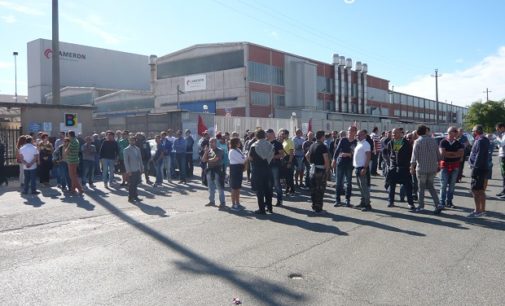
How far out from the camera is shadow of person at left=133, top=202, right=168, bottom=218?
9.79m

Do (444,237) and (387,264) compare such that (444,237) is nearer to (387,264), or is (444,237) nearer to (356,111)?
(387,264)

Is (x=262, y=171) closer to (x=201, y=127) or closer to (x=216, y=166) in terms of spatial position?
(x=216, y=166)

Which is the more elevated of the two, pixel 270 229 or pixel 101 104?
pixel 101 104

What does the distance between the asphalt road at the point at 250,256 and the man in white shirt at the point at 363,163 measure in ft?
1.15

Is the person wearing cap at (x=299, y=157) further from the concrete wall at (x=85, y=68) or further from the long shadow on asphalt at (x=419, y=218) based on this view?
the concrete wall at (x=85, y=68)

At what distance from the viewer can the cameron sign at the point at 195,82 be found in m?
52.4

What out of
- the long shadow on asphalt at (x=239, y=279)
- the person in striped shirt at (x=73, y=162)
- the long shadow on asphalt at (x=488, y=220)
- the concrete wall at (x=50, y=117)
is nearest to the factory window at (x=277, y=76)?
the concrete wall at (x=50, y=117)

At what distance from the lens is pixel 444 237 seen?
723 centimetres

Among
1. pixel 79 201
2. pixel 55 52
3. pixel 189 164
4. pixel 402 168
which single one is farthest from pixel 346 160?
pixel 55 52

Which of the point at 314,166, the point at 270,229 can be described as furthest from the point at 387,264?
the point at 314,166

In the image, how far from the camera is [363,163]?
988 centimetres

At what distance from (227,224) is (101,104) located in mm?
59471

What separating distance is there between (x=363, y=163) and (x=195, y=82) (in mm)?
44945

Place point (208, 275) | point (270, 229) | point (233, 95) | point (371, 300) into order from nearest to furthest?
point (371, 300)
point (208, 275)
point (270, 229)
point (233, 95)
